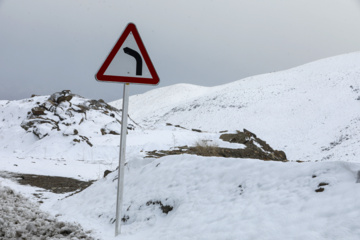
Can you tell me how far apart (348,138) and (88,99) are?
22.9m

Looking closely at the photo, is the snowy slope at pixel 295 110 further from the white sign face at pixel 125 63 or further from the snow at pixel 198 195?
the white sign face at pixel 125 63

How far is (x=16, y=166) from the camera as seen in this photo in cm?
1141

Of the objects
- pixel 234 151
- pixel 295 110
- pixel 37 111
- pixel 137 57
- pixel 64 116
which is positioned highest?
pixel 295 110

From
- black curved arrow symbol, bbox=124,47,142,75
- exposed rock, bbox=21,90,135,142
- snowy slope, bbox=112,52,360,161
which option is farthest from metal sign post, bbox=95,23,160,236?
snowy slope, bbox=112,52,360,161

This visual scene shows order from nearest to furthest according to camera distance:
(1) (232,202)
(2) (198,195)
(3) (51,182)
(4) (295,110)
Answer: (1) (232,202) → (2) (198,195) → (3) (51,182) → (4) (295,110)

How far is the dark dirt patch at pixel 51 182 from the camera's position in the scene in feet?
28.8

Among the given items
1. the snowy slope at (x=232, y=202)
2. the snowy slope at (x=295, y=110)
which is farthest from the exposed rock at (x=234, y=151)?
the snowy slope at (x=295, y=110)

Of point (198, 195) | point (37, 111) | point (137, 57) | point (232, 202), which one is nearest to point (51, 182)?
point (198, 195)

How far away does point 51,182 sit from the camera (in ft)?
31.4

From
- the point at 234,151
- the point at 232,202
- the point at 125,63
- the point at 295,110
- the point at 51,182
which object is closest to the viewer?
the point at 125,63

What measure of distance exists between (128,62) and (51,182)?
7261mm

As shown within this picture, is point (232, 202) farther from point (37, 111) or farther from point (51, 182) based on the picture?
point (37, 111)

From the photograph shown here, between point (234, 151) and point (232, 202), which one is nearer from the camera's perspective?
point (232, 202)

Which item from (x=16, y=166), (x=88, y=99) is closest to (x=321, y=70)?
(x=88, y=99)
